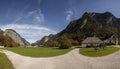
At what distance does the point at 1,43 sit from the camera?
162 m

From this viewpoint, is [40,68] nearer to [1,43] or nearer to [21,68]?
[21,68]

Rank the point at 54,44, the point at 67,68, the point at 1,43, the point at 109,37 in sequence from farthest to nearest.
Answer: the point at 1,43 < the point at 54,44 < the point at 109,37 < the point at 67,68

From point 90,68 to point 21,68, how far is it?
6761mm

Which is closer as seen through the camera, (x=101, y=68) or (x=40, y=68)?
(x=101, y=68)

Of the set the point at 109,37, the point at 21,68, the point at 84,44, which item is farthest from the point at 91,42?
the point at 21,68

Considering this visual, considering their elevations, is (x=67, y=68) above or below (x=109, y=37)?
below

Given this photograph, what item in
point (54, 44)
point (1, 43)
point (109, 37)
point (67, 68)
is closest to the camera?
point (67, 68)

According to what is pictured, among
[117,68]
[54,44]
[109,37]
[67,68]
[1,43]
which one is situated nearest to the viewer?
[117,68]

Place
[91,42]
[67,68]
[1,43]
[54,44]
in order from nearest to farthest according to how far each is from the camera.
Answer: [67,68]
[91,42]
[54,44]
[1,43]

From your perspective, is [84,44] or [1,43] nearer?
[84,44]

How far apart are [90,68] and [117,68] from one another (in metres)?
2.30

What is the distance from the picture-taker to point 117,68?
15922 mm

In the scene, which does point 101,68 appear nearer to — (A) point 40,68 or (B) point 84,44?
(A) point 40,68

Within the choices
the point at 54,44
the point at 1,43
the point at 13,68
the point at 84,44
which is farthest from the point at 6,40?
the point at 13,68
